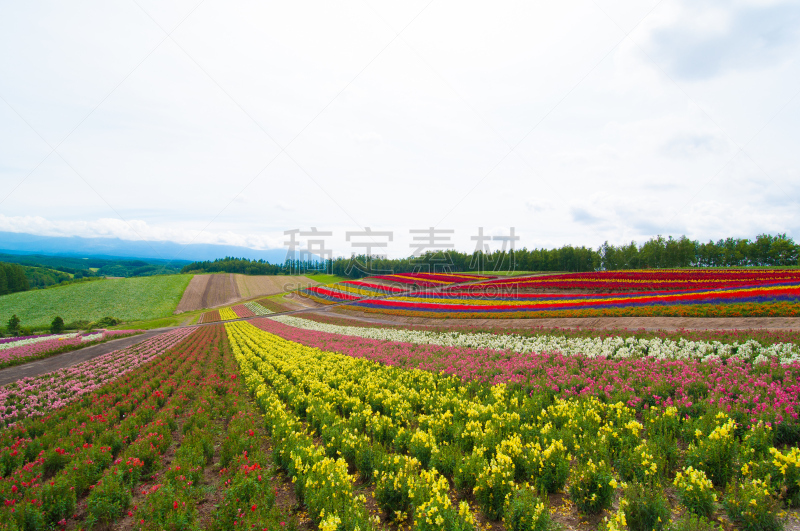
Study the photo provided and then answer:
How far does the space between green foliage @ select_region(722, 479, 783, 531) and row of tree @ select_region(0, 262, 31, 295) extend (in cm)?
11215

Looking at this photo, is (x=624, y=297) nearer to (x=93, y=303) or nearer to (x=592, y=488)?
(x=592, y=488)

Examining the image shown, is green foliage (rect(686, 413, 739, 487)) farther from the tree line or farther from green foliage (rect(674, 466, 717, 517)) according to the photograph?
the tree line

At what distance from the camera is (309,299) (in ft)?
213

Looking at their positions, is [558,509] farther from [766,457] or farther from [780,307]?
[780,307]

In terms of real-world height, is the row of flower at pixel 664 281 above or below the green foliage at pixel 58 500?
above

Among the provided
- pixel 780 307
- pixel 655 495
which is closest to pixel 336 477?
pixel 655 495

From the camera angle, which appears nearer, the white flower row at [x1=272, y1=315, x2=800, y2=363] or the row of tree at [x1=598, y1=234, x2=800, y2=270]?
the white flower row at [x1=272, y1=315, x2=800, y2=363]

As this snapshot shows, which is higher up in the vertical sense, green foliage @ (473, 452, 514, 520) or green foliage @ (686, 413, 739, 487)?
green foliage @ (686, 413, 739, 487)

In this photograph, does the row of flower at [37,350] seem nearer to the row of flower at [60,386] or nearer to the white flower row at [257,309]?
the row of flower at [60,386]

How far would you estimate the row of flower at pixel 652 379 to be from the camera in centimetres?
661

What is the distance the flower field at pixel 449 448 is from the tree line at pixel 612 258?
7057 centimetres

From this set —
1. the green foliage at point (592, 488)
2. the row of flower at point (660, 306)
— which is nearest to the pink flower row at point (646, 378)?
the green foliage at point (592, 488)

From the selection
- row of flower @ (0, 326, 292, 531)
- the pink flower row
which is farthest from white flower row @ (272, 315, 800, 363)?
row of flower @ (0, 326, 292, 531)

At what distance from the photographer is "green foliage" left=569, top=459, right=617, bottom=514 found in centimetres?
493
